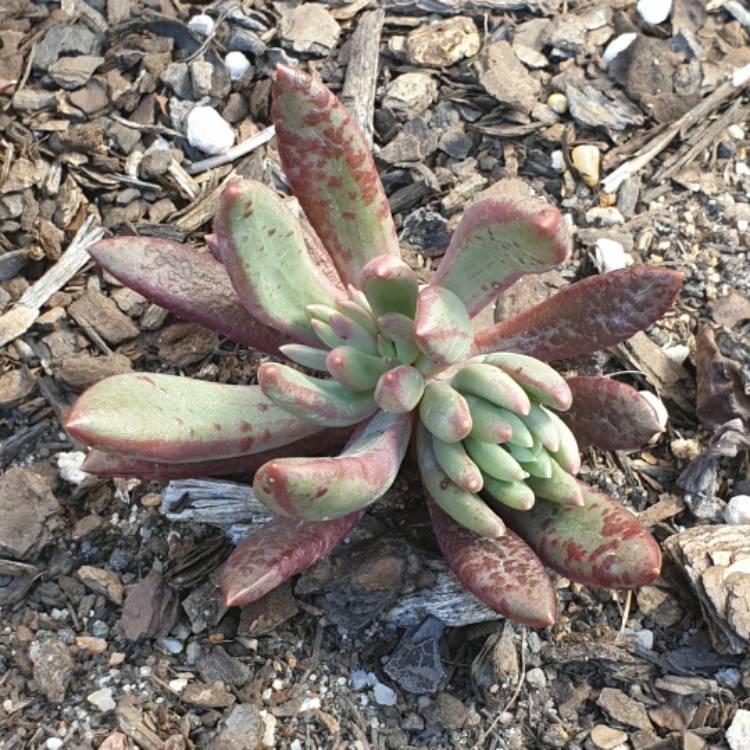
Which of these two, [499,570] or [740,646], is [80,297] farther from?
[740,646]

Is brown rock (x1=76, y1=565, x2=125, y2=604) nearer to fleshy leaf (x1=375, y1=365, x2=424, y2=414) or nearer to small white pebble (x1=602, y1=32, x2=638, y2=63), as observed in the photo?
fleshy leaf (x1=375, y1=365, x2=424, y2=414)

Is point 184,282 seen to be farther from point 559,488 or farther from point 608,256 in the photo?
point 608,256

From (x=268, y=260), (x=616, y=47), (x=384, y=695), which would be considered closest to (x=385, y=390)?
(x=268, y=260)

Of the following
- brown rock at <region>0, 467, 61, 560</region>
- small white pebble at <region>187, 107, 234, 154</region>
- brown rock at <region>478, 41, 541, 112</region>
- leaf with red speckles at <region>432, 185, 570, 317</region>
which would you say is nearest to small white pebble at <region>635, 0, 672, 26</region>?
brown rock at <region>478, 41, 541, 112</region>

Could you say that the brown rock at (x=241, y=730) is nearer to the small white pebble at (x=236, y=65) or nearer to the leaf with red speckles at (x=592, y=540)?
the leaf with red speckles at (x=592, y=540)

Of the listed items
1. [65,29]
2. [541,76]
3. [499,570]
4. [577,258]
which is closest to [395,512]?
[499,570]

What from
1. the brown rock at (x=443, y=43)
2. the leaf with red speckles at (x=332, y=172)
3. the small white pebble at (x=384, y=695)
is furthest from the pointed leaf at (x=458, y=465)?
the brown rock at (x=443, y=43)
